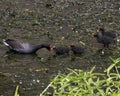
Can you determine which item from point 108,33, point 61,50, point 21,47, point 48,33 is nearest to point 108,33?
point 108,33

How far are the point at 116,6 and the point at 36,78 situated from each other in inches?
312

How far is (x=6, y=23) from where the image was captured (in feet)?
48.7

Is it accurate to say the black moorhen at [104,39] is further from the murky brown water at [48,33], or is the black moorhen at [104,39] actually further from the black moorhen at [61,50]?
the black moorhen at [61,50]

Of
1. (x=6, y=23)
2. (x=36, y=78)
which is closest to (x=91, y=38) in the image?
(x=6, y=23)

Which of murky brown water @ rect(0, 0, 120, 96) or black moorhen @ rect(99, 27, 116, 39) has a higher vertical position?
black moorhen @ rect(99, 27, 116, 39)

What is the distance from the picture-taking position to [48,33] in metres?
14.0

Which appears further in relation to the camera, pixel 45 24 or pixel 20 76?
pixel 45 24

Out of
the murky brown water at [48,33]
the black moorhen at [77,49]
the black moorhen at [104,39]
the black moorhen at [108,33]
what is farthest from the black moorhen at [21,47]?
the black moorhen at [108,33]

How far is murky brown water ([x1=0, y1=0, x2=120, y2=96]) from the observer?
10.7m

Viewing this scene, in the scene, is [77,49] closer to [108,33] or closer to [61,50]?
[61,50]

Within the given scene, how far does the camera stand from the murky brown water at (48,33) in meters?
10.7

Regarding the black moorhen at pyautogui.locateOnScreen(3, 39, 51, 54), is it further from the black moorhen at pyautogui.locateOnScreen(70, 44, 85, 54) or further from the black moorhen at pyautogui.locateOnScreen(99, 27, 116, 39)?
the black moorhen at pyautogui.locateOnScreen(99, 27, 116, 39)

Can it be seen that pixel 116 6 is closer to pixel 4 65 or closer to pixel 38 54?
pixel 38 54

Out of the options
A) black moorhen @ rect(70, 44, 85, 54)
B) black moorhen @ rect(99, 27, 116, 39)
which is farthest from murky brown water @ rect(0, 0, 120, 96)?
black moorhen @ rect(99, 27, 116, 39)
